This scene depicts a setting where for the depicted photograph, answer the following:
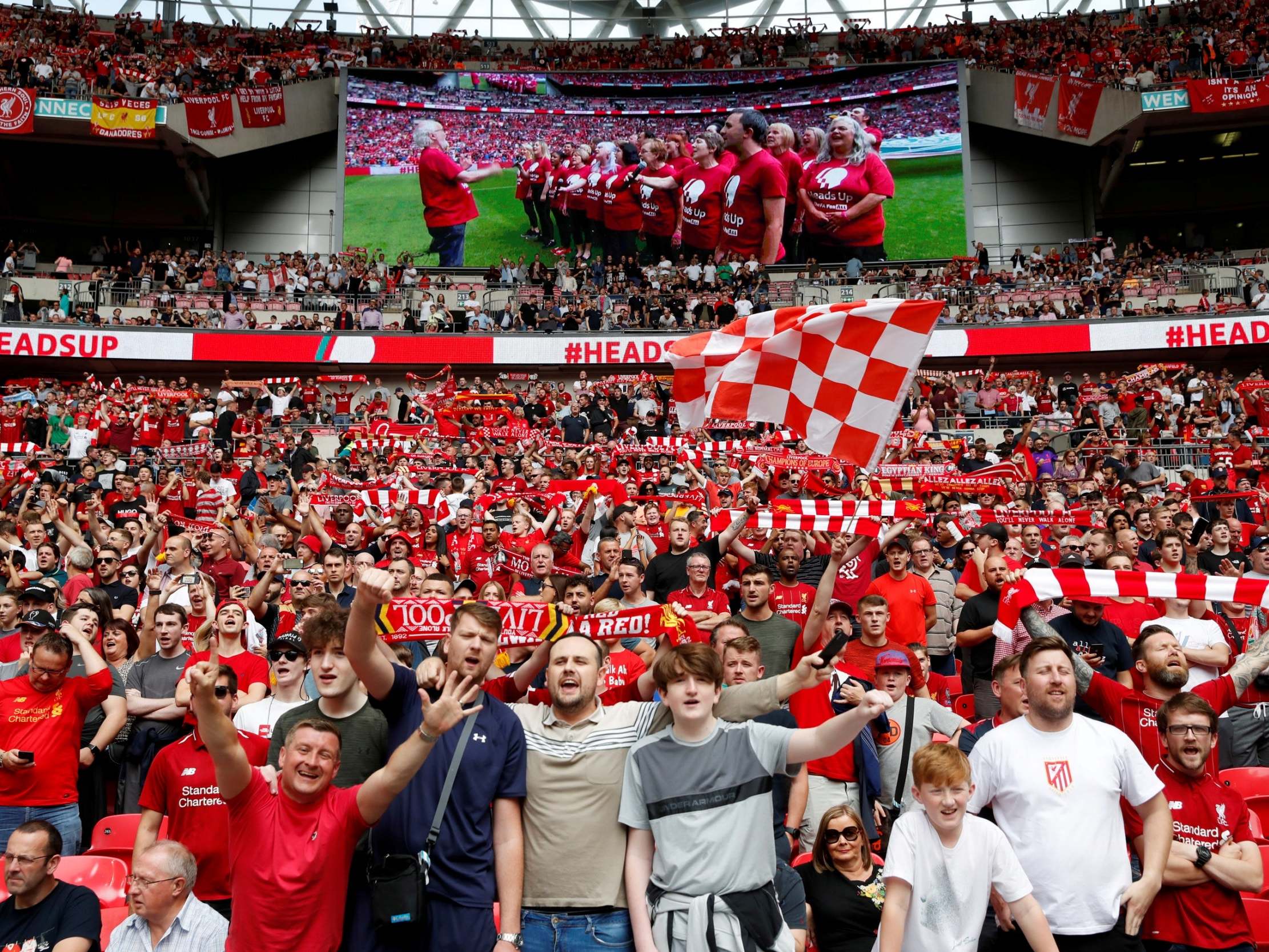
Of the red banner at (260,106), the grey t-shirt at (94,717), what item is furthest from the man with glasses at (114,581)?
the red banner at (260,106)

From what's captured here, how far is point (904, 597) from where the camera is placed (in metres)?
7.76

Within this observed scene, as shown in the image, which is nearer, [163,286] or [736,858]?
[736,858]

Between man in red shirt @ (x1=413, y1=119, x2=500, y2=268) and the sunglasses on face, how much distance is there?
32830 millimetres

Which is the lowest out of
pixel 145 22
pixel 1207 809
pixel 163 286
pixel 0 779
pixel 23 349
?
pixel 0 779

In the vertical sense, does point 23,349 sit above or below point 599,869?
above

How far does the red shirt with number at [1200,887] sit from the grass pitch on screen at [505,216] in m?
32.1

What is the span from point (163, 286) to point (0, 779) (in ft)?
92.4

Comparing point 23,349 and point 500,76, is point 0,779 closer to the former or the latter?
point 23,349

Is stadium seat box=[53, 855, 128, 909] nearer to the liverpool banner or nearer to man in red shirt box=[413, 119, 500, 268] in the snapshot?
man in red shirt box=[413, 119, 500, 268]

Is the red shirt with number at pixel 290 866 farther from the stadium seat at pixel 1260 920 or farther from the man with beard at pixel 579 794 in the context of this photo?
the stadium seat at pixel 1260 920

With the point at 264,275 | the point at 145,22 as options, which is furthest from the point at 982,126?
the point at 145,22

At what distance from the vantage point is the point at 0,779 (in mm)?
5590

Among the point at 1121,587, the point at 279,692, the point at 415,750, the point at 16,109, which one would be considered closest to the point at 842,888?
the point at 415,750

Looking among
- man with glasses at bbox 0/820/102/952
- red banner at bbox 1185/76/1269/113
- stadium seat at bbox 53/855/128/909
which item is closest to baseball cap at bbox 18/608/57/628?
stadium seat at bbox 53/855/128/909
